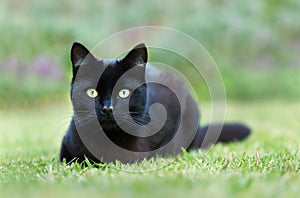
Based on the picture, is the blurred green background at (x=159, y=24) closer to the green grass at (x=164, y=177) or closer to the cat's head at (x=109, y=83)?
the green grass at (x=164, y=177)

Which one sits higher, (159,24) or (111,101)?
(159,24)

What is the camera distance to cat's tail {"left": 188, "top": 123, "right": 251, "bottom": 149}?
3157mm

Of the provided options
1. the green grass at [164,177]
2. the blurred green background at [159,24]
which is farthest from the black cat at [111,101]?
the blurred green background at [159,24]

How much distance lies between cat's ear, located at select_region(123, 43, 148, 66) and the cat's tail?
0.86m

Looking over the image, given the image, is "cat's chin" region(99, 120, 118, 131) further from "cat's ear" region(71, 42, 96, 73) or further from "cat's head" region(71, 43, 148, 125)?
"cat's ear" region(71, 42, 96, 73)

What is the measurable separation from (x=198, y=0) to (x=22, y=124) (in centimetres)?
532

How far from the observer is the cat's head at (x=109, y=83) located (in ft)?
7.60

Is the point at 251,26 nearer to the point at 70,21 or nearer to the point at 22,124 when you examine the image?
the point at 70,21

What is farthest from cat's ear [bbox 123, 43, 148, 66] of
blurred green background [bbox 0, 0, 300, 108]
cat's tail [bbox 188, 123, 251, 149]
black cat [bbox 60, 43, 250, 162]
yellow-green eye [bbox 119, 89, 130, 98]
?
blurred green background [bbox 0, 0, 300, 108]

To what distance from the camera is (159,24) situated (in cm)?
938

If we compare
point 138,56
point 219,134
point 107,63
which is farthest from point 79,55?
point 219,134

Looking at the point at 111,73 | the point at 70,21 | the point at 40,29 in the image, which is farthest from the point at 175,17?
the point at 111,73

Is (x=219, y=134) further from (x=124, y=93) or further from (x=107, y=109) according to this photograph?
(x=107, y=109)

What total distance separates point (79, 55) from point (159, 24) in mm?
7077
